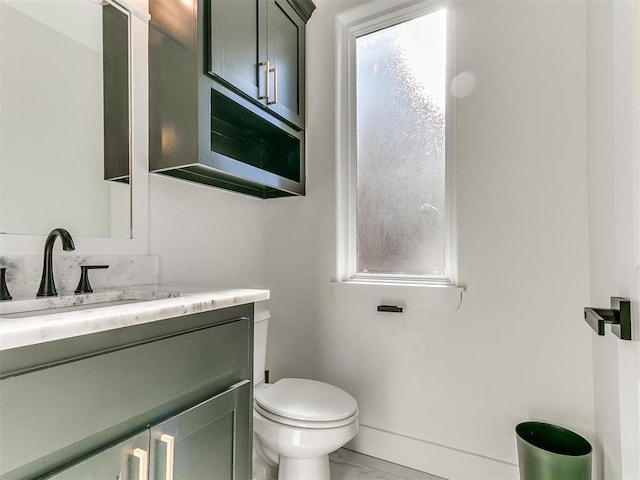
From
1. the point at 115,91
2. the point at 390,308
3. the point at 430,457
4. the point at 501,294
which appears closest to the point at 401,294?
the point at 390,308

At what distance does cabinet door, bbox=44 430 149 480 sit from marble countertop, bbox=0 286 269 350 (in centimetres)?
25

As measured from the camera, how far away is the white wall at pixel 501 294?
1318 millimetres

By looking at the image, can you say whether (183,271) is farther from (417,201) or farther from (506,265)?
(506,265)

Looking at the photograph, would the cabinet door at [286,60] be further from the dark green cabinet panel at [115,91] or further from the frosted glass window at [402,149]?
the dark green cabinet panel at [115,91]

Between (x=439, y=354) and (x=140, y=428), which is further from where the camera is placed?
(x=439, y=354)

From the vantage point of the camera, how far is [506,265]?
55.9 inches

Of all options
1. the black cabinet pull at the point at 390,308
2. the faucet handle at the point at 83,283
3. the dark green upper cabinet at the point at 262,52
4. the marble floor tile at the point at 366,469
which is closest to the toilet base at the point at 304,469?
the marble floor tile at the point at 366,469

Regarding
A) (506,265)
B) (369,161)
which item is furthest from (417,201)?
(506,265)

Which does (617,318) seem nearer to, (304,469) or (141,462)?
(141,462)

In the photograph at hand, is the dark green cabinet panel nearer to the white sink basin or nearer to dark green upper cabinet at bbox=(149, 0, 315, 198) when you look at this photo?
dark green upper cabinet at bbox=(149, 0, 315, 198)

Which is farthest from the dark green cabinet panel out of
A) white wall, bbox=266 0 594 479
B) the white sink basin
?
white wall, bbox=266 0 594 479

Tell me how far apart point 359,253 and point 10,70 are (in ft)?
5.06

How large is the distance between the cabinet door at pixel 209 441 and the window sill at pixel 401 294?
83cm

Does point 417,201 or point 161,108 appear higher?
point 161,108
